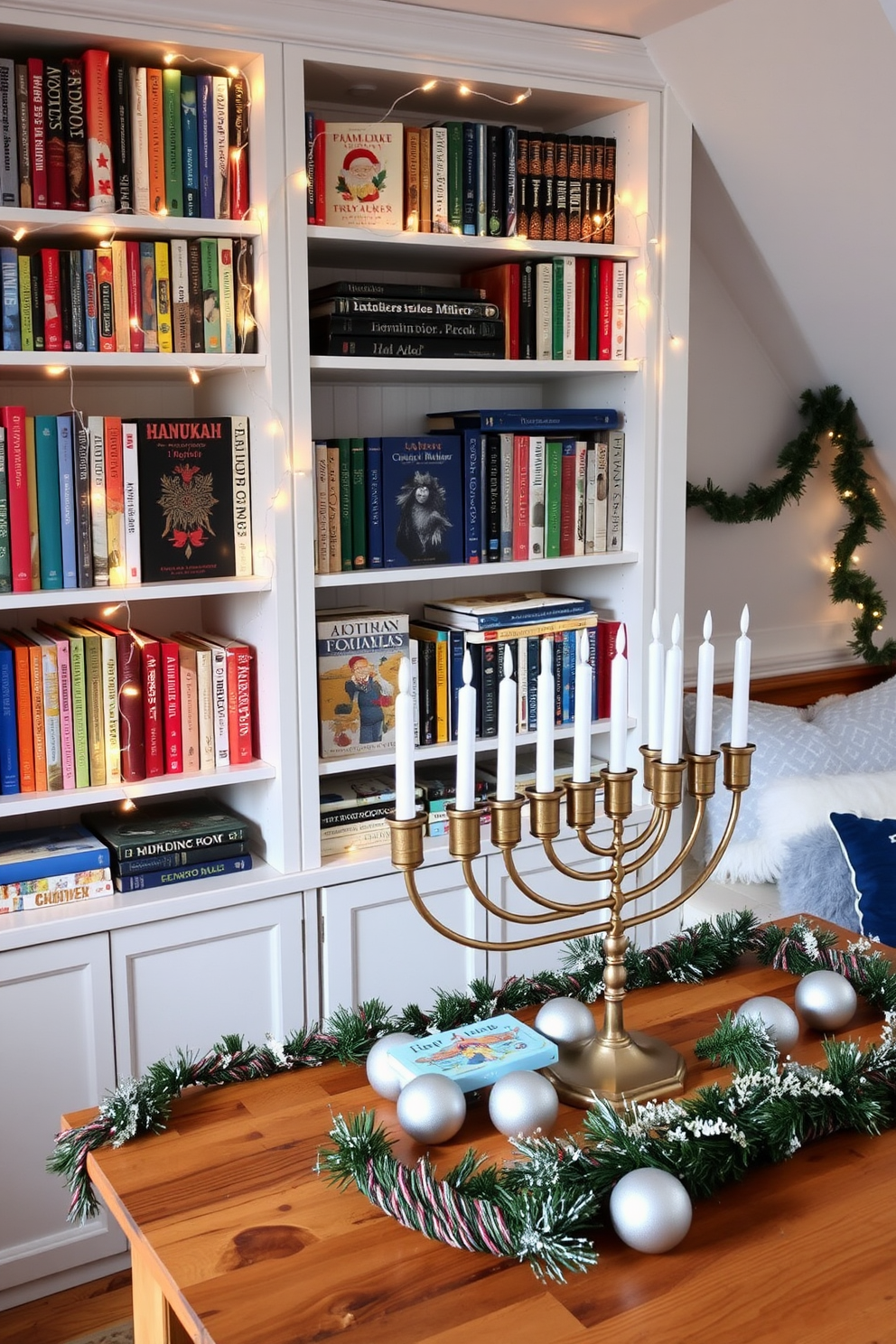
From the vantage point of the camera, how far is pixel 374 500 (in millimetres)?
2477

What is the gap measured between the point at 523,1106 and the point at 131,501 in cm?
135

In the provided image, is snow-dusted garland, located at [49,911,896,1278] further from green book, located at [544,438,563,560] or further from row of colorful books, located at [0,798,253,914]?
green book, located at [544,438,563,560]

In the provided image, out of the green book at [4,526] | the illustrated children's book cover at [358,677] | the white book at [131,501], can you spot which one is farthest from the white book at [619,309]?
the green book at [4,526]

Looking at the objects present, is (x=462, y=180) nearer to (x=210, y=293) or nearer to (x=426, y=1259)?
(x=210, y=293)

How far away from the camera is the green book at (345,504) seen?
2.43 meters

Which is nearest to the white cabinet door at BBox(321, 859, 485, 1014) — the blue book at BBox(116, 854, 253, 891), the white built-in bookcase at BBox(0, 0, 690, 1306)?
the white built-in bookcase at BBox(0, 0, 690, 1306)

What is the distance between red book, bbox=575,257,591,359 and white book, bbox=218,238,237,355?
0.78 m

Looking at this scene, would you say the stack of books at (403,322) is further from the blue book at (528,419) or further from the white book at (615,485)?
the white book at (615,485)

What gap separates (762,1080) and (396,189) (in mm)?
1759

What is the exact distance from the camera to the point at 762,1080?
4.23ft

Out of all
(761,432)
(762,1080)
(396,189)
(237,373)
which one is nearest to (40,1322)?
(762,1080)

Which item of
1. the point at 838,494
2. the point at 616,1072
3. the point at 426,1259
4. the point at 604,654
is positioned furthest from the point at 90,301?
the point at 838,494

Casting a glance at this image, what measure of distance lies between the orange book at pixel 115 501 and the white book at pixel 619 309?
1087 mm

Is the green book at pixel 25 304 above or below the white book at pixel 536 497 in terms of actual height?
above
